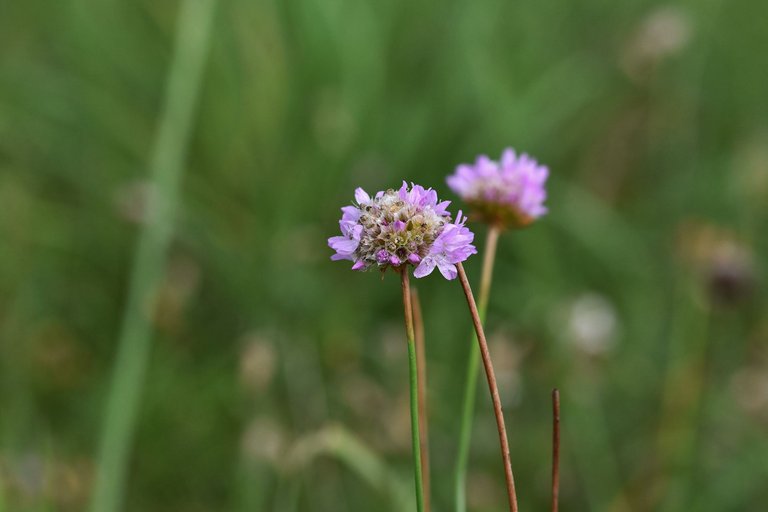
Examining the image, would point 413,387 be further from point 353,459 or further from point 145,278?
point 145,278

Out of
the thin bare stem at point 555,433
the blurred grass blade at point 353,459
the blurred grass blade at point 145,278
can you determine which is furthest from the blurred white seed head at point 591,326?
the thin bare stem at point 555,433

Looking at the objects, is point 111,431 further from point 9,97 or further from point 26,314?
point 9,97

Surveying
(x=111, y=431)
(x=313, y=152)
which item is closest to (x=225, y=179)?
(x=313, y=152)

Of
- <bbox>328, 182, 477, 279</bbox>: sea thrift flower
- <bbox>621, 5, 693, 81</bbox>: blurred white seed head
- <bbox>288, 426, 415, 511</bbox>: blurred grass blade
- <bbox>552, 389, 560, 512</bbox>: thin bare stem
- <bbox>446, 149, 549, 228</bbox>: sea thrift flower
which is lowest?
<bbox>552, 389, 560, 512</bbox>: thin bare stem

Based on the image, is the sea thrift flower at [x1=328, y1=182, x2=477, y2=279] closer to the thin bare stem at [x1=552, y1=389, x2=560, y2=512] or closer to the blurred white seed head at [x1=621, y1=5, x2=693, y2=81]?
the thin bare stem at [x1=552, y1=389, x2=560, y2=512]

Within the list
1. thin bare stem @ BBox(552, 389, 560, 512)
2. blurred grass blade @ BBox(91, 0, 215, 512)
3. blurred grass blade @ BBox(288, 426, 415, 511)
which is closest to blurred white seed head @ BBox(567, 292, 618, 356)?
blurred grass blade @ BBox(288, 426, 415, 511)

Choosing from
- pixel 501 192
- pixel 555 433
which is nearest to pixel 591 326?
pixel 501 192
